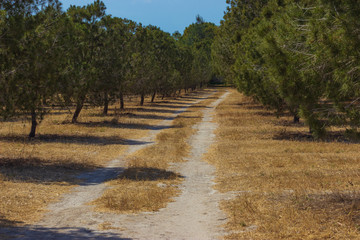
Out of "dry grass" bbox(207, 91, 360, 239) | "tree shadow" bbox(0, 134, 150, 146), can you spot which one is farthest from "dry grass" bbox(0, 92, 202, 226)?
"dry grass" bbox(207, 91, 360, 239)

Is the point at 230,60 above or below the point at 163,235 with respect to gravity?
above

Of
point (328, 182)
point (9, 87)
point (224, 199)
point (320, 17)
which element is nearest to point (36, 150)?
point (9, 87)

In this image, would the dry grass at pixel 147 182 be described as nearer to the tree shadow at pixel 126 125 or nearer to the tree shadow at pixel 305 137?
the tree shadow at pixel 305 137

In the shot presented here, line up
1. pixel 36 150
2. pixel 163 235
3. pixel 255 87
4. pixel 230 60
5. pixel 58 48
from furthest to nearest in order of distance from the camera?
pixel 230 60
pixel 255 87
pixel 36 150
pixel 58 48
pixel 163 235

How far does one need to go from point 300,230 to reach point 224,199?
330cm

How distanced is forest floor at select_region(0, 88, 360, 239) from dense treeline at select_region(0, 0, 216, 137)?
2.72 metres

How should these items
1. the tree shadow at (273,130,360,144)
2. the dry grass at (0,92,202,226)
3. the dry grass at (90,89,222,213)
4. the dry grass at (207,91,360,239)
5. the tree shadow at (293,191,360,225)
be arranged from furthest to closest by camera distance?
the tree shadow at (273,130,360,144), the dry grass at (0,92,202,226), the dry grass at (90,89,222,213), the tree shadow at (293,191,360,225), the dry grass at (207,91,360,239)

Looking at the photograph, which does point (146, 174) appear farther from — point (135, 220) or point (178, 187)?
point (135, 220)

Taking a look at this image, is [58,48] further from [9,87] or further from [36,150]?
[36,150]

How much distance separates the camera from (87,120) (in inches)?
1341

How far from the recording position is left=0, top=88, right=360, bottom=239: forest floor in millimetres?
8477

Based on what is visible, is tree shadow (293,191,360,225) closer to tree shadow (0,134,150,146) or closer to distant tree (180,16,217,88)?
tree shadow (0,134,150,146)

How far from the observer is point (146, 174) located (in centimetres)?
1514

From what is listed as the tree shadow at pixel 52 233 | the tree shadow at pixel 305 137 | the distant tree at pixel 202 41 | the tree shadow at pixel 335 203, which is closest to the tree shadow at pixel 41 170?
the tree shadow at pixel 52 233
